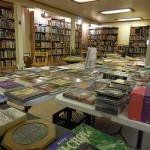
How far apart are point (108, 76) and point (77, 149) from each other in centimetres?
108

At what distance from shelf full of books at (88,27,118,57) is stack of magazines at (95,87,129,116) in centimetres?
731

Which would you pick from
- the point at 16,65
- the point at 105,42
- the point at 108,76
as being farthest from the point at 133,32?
the point at 108,76

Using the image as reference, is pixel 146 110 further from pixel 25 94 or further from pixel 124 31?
pixel 124 31

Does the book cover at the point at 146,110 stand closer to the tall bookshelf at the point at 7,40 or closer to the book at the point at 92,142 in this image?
the book at the point at 92,142

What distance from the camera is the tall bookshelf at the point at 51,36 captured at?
5452 millimetres

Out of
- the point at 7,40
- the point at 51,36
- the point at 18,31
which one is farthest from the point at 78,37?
the point at 7,40

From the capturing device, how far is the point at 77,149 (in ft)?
2.01

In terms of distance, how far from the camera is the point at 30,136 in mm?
673

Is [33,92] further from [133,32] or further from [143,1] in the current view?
[133,32]

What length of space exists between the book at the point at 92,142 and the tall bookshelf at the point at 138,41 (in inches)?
285

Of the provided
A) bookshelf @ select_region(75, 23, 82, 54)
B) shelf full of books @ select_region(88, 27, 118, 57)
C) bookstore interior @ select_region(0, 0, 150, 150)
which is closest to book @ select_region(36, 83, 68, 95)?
bookstore interior @ select_region(0, 0, 150, 150)

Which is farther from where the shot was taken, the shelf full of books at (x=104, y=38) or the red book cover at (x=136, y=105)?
the shelf full of books at (x=104, y=38)

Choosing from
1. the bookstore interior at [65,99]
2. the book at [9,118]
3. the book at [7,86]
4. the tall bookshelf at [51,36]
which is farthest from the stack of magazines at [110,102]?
the tall bookshelf at [51,36]

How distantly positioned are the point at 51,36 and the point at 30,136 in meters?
5.69
